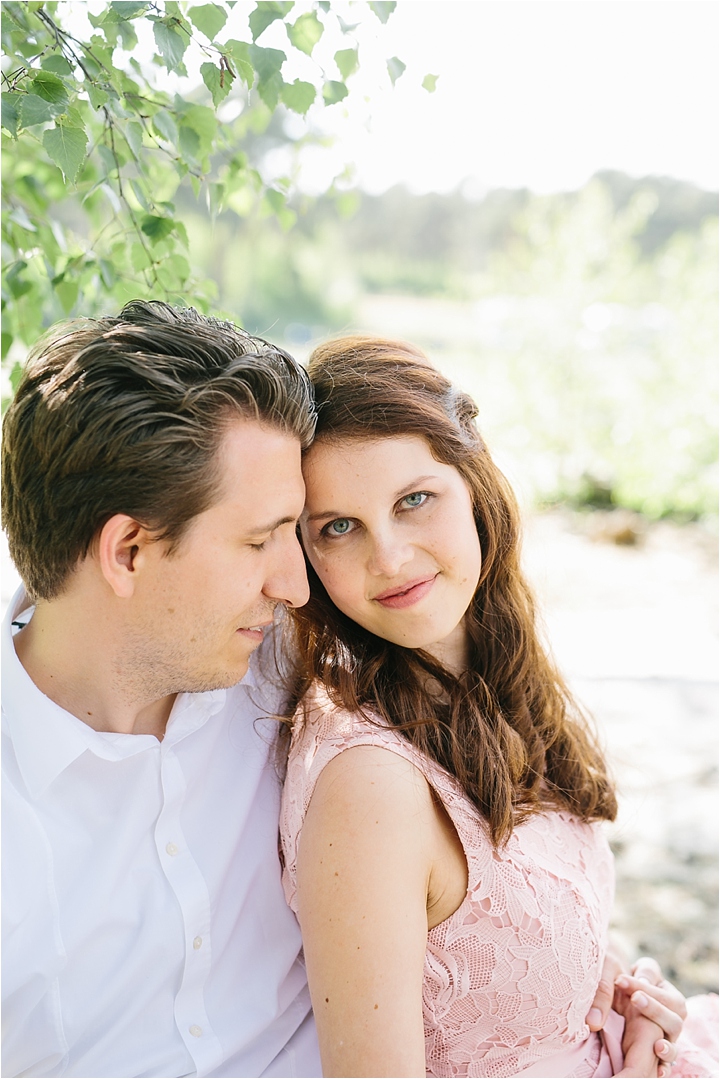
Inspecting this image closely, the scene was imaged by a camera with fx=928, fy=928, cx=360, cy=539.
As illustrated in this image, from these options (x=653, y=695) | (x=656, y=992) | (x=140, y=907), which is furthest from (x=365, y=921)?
(x=653, y=695)

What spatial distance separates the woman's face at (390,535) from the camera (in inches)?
67.4

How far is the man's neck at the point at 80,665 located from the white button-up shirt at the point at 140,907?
42 mm

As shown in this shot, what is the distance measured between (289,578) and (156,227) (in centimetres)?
82

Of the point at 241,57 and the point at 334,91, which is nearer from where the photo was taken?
the point at 241,57

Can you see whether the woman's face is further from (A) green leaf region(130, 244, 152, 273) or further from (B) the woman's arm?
(A) green leaf region(130, 244, 152, 273)

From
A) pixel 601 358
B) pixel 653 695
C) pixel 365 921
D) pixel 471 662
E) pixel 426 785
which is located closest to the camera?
pixel 365 921

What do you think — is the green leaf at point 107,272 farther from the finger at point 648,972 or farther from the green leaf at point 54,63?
the finger at point 648,972

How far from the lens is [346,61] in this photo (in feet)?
6.24

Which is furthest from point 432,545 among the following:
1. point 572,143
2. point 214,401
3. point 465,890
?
point 572,143

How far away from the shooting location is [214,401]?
1.60m

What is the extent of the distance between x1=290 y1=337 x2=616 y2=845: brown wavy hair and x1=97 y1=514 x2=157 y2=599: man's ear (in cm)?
40

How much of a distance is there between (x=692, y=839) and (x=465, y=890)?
266 centimetres

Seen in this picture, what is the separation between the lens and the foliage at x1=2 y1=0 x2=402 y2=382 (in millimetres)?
1510

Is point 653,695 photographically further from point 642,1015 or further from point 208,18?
point 208,18
